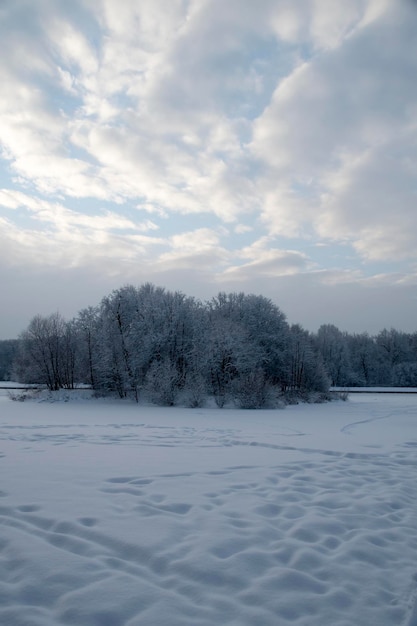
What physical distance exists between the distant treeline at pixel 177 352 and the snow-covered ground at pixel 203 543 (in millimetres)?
21776

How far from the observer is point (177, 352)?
1441 inches

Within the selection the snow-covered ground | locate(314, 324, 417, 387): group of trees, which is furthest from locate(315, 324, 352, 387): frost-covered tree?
the snow-covered ground

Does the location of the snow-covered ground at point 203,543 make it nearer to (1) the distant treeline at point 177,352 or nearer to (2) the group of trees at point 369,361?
(1) the distant treeline at point 177,352

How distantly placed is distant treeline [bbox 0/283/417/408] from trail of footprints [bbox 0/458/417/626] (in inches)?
904

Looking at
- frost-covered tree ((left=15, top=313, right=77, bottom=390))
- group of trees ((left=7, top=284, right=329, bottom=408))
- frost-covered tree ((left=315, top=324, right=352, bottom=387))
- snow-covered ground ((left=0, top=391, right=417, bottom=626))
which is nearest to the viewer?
snow-covered ground ((left=0, top=391, right=417, bottom=626))

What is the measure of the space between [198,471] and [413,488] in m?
3.60

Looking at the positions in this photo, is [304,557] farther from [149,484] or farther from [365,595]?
[149,484]

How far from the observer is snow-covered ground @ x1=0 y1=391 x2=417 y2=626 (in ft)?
9.69

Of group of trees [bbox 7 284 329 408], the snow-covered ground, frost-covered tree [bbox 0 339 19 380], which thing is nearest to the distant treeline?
group of trees [bbox 7 284 329 408]

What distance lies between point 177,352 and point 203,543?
32768mm

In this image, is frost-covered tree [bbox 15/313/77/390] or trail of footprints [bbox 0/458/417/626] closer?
trail of footprints [bbox 0/458/417/626]

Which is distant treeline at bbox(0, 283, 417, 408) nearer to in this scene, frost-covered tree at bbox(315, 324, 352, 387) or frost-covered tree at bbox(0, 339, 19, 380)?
frost-covered tree at bbox(315, 324, 352, 387)

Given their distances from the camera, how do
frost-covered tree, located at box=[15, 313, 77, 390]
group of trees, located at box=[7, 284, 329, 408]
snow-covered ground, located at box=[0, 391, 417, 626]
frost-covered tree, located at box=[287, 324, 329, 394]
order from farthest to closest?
frost-covered tree, located at box=[287, 324, 329, 394] < frost-covered tree, located at box=[15, 313, 77, 390] < group of trees, located at box=[7, 284, 329, 408] < snow-covered ground, located at box=[0, 391, 417, 626]

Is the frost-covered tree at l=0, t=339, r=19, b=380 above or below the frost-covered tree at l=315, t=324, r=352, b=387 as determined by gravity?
above
